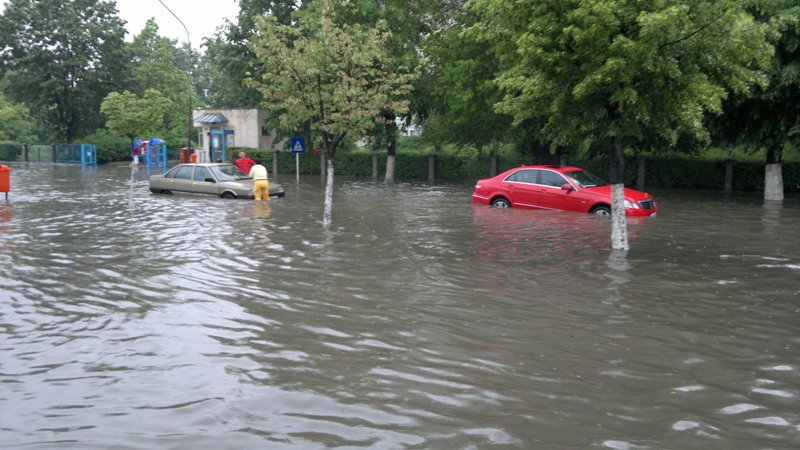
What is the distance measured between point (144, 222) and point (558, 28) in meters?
10.4

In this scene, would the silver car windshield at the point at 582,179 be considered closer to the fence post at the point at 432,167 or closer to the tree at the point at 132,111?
the fence post at the point at 432,167

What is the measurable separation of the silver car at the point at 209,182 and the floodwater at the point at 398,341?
341 inches

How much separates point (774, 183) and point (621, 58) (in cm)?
1436

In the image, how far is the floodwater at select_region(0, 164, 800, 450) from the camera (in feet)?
16.8

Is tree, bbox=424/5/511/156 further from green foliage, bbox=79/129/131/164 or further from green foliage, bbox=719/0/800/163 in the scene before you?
green foliage, bbox=79/129/131/164

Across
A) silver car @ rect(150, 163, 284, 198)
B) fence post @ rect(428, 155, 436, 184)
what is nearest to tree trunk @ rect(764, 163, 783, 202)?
silver car @ rect(150, 163, 284, 198)

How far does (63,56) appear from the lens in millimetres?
57594

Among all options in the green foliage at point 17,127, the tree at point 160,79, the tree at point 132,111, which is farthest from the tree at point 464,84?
the green foliage at point 17,127

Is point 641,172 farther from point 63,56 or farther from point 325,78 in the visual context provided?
point 63,56

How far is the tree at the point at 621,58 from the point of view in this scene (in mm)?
12227

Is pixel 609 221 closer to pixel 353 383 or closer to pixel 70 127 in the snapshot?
pixel 353 383

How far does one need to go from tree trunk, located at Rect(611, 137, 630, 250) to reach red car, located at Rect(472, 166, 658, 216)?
419cm

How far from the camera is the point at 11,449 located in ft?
15.6

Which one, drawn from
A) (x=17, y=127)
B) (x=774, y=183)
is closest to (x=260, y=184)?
(x=774, y=183)
